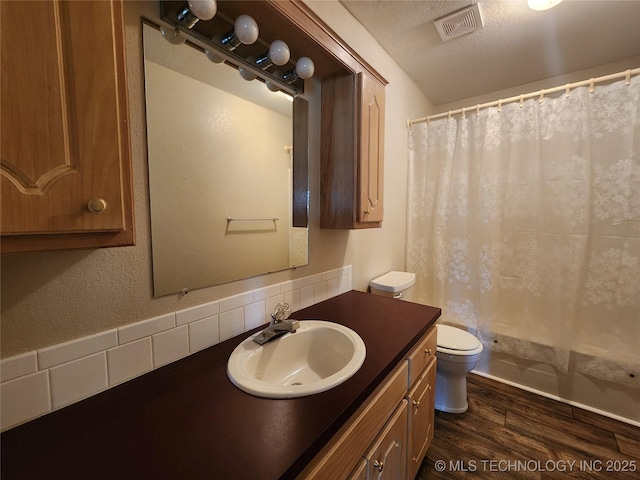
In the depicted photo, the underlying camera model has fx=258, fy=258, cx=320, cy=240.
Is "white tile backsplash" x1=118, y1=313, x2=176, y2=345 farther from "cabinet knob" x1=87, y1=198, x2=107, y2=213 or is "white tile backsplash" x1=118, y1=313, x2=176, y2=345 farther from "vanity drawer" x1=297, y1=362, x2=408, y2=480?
"vanity drawer" x1=297, y1=362, x2=408, y2=480

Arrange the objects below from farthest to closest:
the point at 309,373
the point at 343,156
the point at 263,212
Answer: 1. the point at 343,156
2. the point at 263,212
3. the point at 309,373

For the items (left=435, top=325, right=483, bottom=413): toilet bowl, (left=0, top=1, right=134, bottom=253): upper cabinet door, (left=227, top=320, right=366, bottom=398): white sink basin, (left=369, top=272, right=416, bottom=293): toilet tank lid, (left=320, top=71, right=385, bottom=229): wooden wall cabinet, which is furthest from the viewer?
(left=369, top=272, right=416, bottom=293): toilet tank lid

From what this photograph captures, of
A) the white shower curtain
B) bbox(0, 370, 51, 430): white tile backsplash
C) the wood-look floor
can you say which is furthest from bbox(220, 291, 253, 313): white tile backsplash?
the white shower curtain

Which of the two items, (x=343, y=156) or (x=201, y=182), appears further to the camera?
(x=343, y=156)

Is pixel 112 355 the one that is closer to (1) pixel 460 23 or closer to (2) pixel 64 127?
(2) pixel 64 127

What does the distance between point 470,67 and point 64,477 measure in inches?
113

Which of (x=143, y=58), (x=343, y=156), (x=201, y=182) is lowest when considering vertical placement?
(x=201, y=182)

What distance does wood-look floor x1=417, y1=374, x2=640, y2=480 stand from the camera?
4.30 feet

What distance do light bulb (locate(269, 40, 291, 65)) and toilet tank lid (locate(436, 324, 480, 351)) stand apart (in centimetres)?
177

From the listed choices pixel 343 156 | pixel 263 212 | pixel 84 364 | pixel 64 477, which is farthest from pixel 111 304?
pixel 343 156

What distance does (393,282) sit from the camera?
71.1 inches

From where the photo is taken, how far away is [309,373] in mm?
1035

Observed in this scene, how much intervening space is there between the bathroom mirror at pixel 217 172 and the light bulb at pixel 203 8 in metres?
0.13

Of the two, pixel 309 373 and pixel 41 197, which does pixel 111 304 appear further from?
pixel 309 373
